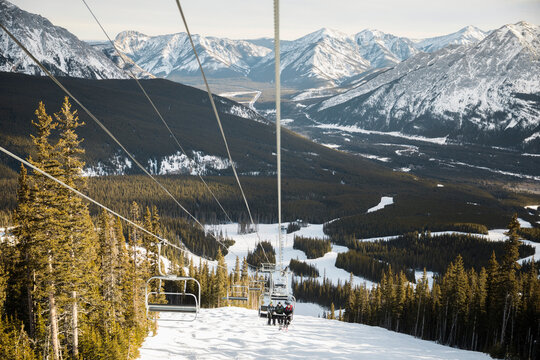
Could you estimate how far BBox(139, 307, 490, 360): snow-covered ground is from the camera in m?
38.9

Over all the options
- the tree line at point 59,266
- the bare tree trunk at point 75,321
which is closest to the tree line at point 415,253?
the tree line at point 59,266

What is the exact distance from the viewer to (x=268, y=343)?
42500 millimetres

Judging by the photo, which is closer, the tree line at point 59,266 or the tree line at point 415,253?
the tree line at point 59,266

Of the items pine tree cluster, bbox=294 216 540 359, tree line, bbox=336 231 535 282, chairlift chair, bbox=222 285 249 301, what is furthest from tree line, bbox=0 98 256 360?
tree line, bbox=336 231 535 282

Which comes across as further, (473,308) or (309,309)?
(309,309)

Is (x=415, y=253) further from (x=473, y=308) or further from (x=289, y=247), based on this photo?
(x=473, y=308)

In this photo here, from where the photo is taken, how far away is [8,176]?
7830 inches

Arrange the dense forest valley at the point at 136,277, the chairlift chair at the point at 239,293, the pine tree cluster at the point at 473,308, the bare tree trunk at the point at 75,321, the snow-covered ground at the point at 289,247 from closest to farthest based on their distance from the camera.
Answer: the dense forest valley at the point at 136,277, the bare tree trunk at the point at 75,321, the chairlift chair at the point at 239,293, the pine tree cluster at the point at 473,308, the snow-covered ground at the point at 289,247

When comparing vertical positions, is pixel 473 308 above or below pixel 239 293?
above

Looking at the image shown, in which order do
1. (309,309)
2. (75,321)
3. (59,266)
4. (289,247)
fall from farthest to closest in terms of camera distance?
1. (289,247)
2. (309,309)
3. (75,321)
4. (59,266)

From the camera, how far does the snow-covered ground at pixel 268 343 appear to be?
38.9m

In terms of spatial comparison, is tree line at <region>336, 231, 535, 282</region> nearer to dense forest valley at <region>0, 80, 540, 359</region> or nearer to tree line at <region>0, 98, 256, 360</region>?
dense forest valley at <region>0, 80, 540, 359</region>

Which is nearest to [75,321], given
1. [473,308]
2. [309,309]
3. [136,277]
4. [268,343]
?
[136,277]

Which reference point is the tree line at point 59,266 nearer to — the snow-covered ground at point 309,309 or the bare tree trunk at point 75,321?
the bare tree trunk at point 75,321
